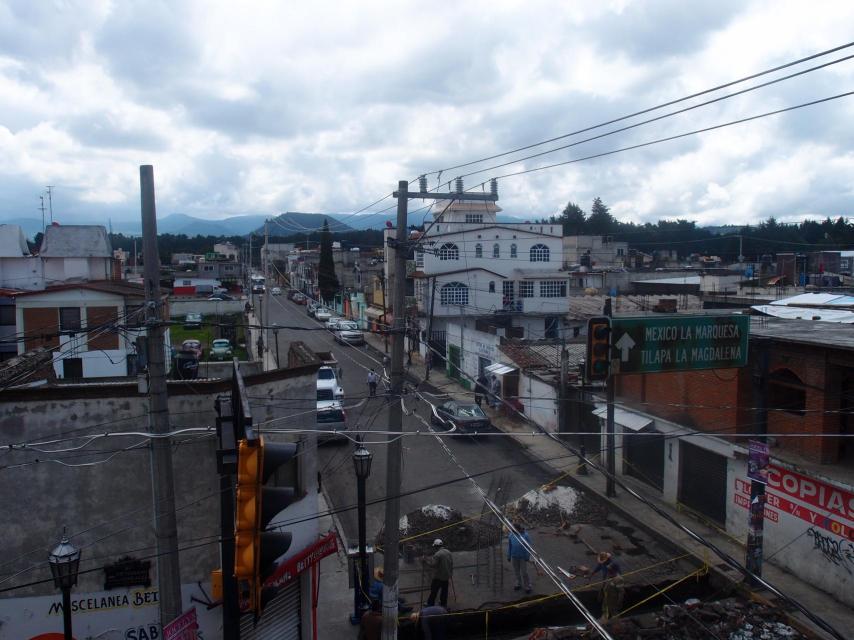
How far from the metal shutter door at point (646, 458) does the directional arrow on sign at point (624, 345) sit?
7.01 m

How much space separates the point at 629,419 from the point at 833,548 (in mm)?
7010

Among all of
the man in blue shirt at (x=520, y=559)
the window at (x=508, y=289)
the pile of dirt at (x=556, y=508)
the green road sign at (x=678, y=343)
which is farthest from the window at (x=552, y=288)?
the man in blue shirt at (x=520, y=559)

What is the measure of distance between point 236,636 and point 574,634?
651 cm

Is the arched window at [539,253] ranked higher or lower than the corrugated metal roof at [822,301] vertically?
higher

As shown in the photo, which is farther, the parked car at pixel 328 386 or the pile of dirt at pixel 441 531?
the parked car at pixel 328 386

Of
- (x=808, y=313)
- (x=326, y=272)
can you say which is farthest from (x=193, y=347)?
(x=326, y=272)

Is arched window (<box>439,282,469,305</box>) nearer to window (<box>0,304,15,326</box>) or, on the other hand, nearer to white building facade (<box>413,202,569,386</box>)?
white building facade (<box>413,202,569,386</box>)

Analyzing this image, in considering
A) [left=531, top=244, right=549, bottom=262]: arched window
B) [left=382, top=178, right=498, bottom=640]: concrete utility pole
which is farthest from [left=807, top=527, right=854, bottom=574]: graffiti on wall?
[left=531, top=244, right=549, bottom=262]: arched window

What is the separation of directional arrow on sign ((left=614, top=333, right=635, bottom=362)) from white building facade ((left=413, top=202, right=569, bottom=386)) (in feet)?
84.8

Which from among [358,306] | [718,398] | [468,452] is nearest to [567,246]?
[358,306]

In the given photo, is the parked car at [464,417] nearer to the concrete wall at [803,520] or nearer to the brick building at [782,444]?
the brick building at [782,444]

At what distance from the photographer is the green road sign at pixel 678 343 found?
12648 millimetres

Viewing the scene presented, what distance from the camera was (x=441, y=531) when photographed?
15969 mm

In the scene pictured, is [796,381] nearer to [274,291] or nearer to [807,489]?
[807,489]
